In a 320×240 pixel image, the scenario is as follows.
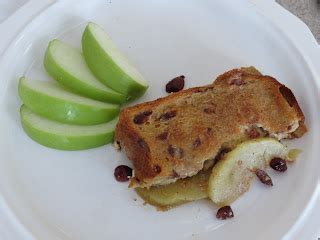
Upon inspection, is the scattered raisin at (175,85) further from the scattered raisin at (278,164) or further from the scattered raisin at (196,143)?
the scattered raisin at (278,164)

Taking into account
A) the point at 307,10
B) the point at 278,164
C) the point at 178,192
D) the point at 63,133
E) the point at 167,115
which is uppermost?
the point at 307,10

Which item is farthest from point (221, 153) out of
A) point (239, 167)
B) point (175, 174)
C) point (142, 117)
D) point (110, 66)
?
point (110, 66)

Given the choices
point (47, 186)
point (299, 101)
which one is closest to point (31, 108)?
point (47, 186)

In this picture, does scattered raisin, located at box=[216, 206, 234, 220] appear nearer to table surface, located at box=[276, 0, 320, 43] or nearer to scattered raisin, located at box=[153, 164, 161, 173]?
scattered raisin, located at box=[153, 164, 161, 173]

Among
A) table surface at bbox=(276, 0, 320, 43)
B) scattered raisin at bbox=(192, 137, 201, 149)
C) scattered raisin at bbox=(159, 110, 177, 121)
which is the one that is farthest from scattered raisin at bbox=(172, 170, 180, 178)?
table surface at bbox=(276, 0, 320, 43)

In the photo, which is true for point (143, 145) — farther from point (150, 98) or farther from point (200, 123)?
point (150, 98)

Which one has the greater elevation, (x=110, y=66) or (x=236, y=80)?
(x=236, y=80)

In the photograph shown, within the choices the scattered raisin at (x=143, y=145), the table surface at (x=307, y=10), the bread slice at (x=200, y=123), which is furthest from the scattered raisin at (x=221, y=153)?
the table surface at (x=307, y=10)
